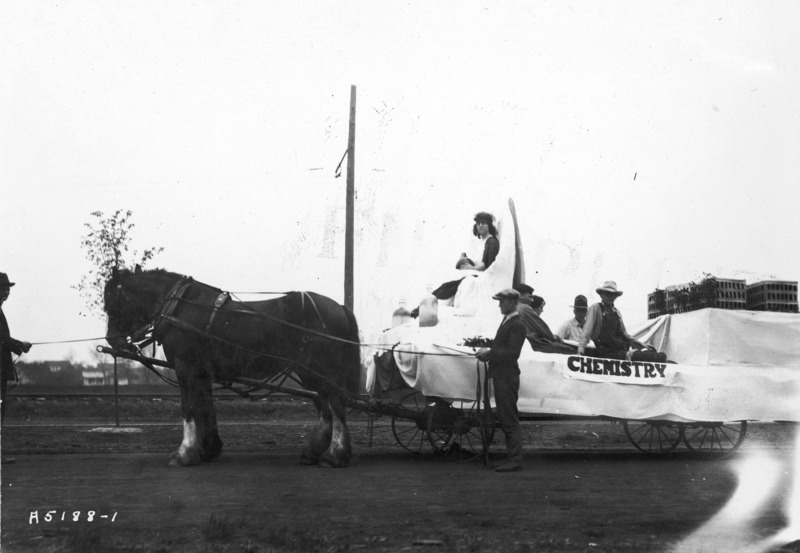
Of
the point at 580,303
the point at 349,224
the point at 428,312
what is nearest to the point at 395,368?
the point at 428,312

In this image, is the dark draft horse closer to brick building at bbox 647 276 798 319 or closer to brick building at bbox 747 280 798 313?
brick building at bbox 647 276 798 319

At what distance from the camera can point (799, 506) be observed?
20.8 ft

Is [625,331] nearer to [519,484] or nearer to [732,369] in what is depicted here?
[732,369]

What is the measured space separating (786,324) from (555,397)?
3.12 m

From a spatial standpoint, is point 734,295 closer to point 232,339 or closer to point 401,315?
point 401,315

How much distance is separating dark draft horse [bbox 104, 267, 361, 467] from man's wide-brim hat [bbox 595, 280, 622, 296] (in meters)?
3.09

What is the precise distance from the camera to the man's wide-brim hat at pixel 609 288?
9.74m

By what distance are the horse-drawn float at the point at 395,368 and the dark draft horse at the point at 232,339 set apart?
0.01 m

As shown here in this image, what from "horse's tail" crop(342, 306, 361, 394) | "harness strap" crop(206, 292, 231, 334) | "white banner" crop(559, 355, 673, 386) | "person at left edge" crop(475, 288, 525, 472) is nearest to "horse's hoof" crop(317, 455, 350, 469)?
"horse's tail" crop(342, 306, 361, 394)

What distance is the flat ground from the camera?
17.2ft

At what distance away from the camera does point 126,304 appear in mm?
8805

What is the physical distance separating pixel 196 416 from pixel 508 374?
3.28 metres

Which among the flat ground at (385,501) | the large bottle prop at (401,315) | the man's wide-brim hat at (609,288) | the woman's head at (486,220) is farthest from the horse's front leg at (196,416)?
the man's wide-brim hat at (609,288)

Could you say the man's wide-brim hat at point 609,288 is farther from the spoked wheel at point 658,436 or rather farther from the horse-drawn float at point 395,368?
the spoked wheel at point 658,436
